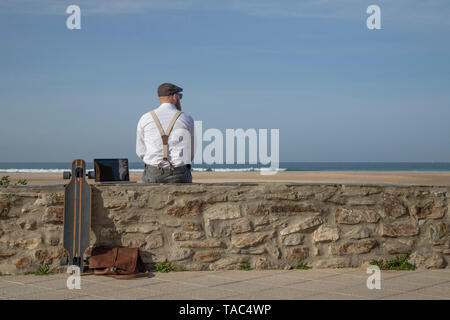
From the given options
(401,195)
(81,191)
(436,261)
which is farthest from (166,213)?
(436,261)

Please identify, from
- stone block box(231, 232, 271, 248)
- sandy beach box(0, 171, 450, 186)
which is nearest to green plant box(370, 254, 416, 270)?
stone block box(231, 232, 271, 248)

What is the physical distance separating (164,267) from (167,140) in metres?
1.23

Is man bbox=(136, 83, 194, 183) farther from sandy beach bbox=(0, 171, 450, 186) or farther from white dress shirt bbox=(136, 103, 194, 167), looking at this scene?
sandy beach bbox=(0, 171, 450, 186)

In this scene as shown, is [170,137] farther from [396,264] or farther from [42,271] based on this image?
[396,264]

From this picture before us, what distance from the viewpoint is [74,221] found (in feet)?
17.1

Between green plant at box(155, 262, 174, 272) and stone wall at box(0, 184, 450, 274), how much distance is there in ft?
0.18

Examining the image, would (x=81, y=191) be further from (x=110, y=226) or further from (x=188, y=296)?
(x=188, y=296)

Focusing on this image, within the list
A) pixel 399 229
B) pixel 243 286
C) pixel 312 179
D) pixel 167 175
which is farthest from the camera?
pixel 312 179

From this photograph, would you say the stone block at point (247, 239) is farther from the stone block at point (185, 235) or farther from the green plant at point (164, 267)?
the green plant at point (164, 267)

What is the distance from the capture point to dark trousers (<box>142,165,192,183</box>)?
549 cm

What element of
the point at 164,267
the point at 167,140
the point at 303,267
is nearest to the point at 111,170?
the point at 167,140

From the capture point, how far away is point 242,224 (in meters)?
5.46

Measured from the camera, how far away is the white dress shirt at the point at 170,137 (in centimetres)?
539
